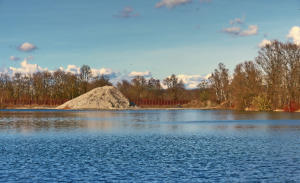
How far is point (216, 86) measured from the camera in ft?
488

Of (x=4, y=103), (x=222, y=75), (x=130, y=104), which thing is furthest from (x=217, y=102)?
(x=4, y=103)

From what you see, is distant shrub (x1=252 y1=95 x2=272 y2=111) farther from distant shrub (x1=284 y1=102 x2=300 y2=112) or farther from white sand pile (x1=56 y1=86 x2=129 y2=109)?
white sand pile (x1=56 y1=86 x2=129 y2=109)

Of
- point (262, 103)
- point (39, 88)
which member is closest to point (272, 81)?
point (262, 103)

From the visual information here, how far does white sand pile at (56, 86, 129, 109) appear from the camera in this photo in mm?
145375

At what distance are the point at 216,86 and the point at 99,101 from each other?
153 ft

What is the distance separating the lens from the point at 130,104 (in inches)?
6137

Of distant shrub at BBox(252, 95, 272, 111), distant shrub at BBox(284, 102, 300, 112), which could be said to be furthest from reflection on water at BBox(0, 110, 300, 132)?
distant shrub at BBox(252, 95, 272, 111)

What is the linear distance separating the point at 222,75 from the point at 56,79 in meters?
72.6

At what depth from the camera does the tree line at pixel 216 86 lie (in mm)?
98500

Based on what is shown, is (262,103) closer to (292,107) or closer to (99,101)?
(292,107)

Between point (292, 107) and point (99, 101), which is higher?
point (99, 101)

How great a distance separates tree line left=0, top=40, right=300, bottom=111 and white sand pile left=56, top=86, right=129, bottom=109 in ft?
55.9

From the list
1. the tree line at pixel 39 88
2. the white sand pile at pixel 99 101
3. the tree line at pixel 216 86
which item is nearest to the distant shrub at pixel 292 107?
the tree line at pixel 216 86

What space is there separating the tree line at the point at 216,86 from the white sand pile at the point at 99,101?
55.9ft
